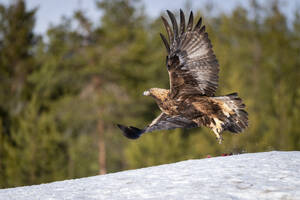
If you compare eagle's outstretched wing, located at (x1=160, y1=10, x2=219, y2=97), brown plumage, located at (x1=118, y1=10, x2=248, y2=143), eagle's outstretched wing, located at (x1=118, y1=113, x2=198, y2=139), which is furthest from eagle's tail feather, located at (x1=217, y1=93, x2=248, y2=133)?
eagle's outstretched wing, located at (x1=118, y1=113, x2=198, y2=139)

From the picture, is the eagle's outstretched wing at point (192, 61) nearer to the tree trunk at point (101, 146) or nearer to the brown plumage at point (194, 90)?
the brown plumage at point (194, 90)

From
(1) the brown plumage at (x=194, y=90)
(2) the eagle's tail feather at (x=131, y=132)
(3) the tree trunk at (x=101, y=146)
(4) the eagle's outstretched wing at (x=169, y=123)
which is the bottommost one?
(3) the tree trunk at (x=101, y=146)

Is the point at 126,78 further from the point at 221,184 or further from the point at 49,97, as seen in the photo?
the point at 221,184

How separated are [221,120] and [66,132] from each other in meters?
17.5

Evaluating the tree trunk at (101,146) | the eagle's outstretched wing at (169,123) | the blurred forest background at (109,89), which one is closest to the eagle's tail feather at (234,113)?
the eagle's outstretched wing at (169,123)

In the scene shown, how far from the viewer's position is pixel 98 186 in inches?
196

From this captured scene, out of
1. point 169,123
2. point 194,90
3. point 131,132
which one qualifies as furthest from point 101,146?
point 194,90

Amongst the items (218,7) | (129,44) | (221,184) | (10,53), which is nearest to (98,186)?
(221,184)

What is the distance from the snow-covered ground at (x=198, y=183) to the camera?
4238 millimetres

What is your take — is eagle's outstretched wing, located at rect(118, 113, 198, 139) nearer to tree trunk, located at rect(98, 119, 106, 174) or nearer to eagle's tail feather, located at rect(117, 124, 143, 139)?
eagle's tail feather, located at rect(117, 124, 143, 139)

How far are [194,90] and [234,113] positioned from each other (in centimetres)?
76

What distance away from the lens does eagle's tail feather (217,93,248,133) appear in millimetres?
6707

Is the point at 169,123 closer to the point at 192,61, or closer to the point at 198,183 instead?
the point at 192,61

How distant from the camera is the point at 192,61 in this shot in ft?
21.4
